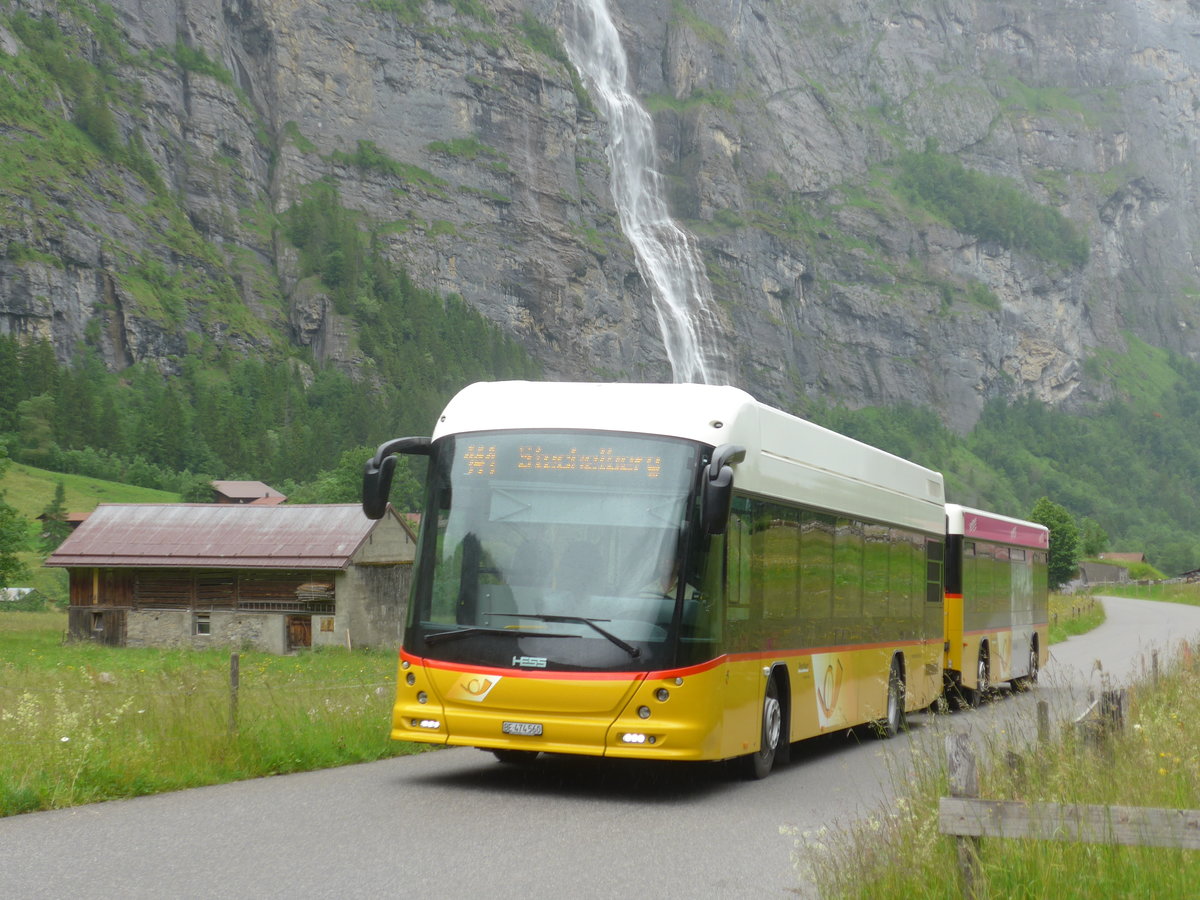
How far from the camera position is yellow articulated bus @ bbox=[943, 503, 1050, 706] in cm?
2022

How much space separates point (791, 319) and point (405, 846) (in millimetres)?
184155

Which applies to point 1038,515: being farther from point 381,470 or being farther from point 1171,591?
point 381,470

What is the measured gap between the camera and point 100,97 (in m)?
154

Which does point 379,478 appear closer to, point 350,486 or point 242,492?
point 350,486

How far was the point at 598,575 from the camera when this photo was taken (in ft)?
34.1

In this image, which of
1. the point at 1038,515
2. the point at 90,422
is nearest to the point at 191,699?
the point at 1038,515

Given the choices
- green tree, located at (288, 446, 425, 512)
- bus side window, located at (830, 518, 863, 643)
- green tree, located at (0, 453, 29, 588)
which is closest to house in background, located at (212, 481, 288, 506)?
green tree, located at (288, 446, 425, 512)

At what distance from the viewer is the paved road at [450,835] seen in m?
7.26

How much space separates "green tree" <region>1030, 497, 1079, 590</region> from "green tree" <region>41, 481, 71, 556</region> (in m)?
70.4

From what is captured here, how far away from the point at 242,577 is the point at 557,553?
48.0m

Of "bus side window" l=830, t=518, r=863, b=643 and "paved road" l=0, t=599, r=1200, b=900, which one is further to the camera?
"bus side window" l=830, t=518, r=863, b=643

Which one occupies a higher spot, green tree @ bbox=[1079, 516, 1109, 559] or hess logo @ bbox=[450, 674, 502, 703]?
hess logo @ bbox=[450, 674, 502, 703]

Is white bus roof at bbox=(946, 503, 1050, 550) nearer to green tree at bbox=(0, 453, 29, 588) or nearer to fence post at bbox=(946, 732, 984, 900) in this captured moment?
fence post at bbox=(946, 732, 984, 900)

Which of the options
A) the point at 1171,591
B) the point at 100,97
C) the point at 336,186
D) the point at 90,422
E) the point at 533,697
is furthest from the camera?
the point at 336,186
